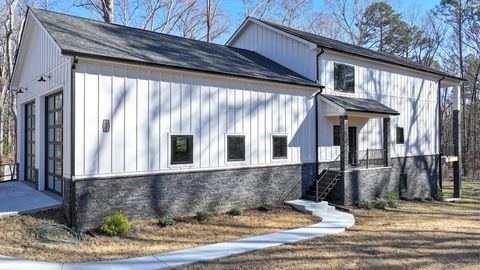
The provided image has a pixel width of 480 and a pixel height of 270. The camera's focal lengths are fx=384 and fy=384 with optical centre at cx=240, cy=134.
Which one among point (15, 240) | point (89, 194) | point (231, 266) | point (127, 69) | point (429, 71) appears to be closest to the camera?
point (231, 266)

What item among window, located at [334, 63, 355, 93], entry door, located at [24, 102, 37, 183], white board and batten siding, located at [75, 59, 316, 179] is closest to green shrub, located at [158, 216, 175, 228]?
white board and batten siding, located at [75, 59, 316, 179]

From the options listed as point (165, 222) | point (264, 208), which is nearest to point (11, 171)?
point (165, 222)

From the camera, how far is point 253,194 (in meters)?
12.1

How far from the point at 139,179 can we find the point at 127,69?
9.07 feet

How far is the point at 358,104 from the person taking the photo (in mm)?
14805

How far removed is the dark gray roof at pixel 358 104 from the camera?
13.9 metres

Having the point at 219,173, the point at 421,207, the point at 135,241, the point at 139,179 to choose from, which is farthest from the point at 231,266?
the point at 421,207

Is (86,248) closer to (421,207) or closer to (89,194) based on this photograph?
(89,194)

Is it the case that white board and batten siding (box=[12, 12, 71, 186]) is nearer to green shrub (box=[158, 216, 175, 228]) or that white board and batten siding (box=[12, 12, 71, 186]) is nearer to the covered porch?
green shrub (box=[158, 216, 175, 228])

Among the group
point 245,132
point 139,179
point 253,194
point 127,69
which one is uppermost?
point 127,69

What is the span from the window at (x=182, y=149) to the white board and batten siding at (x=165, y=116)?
0.14 meters

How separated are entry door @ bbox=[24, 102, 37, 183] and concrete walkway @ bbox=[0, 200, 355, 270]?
23.3 feet

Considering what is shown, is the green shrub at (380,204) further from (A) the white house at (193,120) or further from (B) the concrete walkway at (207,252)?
(B) the concrete walkway at (207,252)

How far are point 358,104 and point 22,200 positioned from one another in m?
11.7
